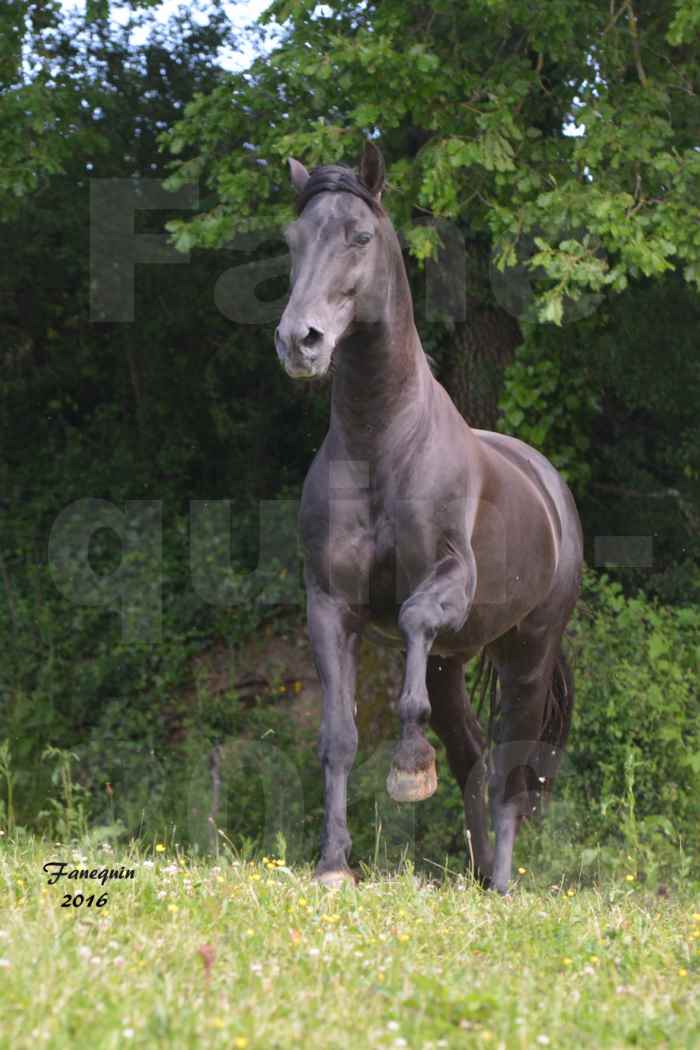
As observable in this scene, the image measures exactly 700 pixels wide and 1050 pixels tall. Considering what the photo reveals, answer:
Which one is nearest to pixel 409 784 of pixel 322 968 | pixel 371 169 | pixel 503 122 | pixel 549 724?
pixel 322 968

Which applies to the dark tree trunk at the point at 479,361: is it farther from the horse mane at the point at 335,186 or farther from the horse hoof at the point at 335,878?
the horse hoof at the point at 335,878

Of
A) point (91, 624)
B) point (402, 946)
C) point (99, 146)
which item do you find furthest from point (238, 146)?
point (402, 946)

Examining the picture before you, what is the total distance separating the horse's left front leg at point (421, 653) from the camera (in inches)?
170

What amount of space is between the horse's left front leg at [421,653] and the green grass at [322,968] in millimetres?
353

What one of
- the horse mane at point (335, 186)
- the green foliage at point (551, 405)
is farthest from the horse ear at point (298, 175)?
the green foliage at point (551, 405)

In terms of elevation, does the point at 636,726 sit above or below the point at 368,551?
below

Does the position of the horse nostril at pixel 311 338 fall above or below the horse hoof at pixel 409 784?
above

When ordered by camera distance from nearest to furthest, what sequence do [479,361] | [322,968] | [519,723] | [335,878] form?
[322,968], [335,878], [519,723], [479,361]

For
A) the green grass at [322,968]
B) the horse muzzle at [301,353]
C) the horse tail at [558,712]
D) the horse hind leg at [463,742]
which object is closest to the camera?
the green grass at [322,968]

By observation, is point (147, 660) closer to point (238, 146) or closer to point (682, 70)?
point (238, 146)

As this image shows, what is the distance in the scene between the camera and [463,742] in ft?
20.2

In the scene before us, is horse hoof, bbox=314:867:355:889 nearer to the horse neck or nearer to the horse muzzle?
the horse neck

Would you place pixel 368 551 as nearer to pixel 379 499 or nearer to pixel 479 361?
pixel 379 499

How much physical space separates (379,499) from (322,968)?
6.34 ft
